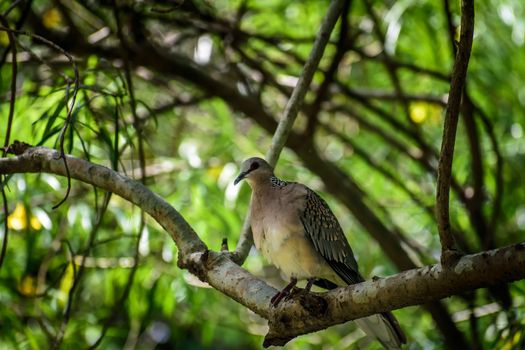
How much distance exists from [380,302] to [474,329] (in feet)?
8.35

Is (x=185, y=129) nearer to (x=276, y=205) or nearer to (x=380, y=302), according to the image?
(x=276, y=205)

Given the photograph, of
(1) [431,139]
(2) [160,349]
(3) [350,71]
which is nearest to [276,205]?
(1) [431,139]

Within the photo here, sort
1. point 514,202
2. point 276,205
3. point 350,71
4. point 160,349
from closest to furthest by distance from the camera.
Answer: point 276,205, point 514,202, point 350,71, point 160,349

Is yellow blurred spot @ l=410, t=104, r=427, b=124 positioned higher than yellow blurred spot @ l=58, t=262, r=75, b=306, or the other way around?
yellow blurred spot @ l=410, t=104, r=427, b=124

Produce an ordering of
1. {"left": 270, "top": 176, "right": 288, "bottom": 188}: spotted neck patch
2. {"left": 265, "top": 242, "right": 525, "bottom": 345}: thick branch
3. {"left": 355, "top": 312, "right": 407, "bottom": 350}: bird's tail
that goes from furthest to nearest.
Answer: {"left": 270, "top": 176, "right": 288, "bottom": 188}: spotted neck patch, {"left": 355, "top": 312, "right": 407, "bottom": 350}: bird's tail, {"left": 265, "top": 242, "right": 525, "bottom": 345}: thick branch

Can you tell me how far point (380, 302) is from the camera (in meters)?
2.29

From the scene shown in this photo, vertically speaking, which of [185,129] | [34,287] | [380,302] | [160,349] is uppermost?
[185,129]

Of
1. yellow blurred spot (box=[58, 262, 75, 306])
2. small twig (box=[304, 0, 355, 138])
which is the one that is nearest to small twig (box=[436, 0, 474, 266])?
small twig (box=[304, 0, 355, 138])

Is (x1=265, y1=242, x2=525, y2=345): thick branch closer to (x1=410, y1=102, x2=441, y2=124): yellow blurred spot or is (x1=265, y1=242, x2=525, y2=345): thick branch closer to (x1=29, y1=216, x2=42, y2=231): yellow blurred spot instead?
(x1=29, y1=216, x2=42, y2=231): yellow blurred spot

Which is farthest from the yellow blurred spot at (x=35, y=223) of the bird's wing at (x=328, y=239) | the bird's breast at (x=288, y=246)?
the bird's wing at (x=328, y=239)

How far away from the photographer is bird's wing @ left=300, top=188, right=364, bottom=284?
11.6ft

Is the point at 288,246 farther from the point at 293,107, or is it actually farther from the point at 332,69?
the point at 332,69

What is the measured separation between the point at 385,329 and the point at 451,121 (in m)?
1.53

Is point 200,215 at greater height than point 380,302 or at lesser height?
greater
